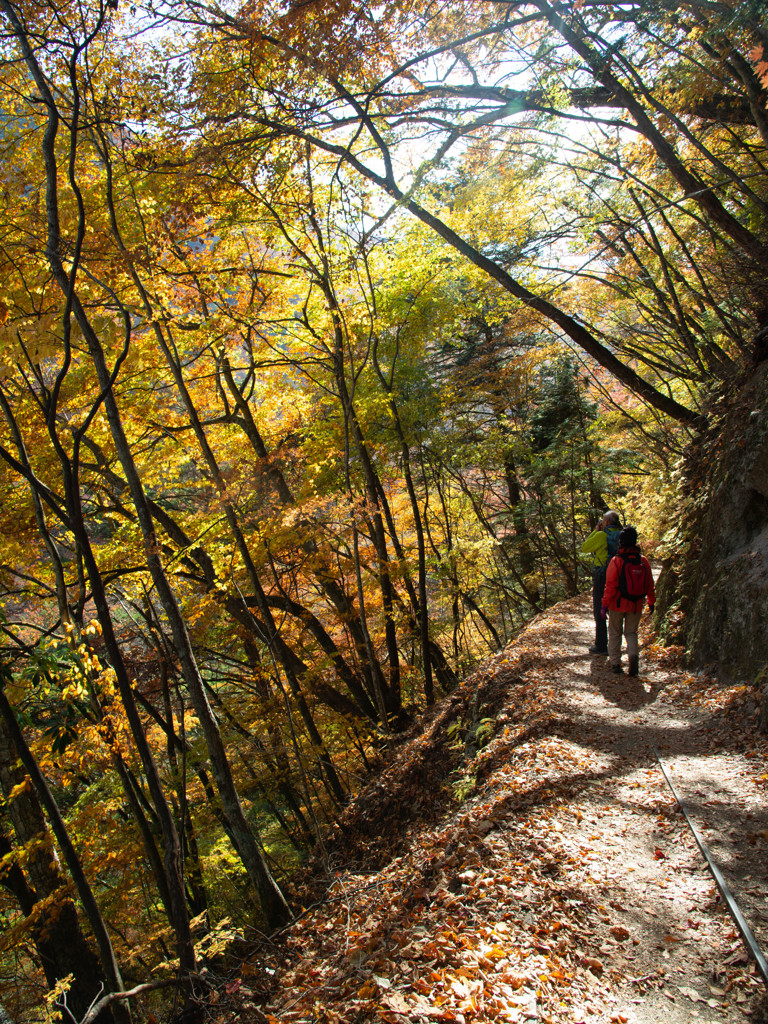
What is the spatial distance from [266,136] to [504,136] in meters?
4.34

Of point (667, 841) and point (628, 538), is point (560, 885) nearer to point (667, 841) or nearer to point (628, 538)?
point (667, 841)

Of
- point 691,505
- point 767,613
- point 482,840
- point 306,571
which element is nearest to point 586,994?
point 482,840

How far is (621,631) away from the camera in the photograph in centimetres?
687

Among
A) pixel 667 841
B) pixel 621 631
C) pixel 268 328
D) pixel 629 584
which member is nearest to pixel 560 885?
pixel 667 841

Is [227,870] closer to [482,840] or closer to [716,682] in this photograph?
[482,840]

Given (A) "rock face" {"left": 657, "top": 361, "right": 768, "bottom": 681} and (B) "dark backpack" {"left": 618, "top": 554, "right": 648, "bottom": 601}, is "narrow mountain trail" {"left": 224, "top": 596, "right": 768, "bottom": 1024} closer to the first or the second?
(A) "rock face" {"left": 657, "top": 361, "right": 768, "bottom": 681}

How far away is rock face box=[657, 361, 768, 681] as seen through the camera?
16.8 ft

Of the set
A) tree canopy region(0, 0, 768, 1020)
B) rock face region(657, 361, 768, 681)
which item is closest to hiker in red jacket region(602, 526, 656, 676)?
rock face region(657, 361, 768, 681)

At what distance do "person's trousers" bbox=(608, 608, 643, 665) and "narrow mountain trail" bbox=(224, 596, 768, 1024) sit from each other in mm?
372

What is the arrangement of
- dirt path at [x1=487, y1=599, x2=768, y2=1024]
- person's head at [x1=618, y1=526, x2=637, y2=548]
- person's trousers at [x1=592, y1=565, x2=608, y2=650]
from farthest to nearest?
person's trousers at [x1=592, y1=565, x2=608, y2=650]
person's head at [x1=618, y1=526, x2=637, y2=548]
dirt path at [x1=487, y1=599, x2=768, y2=1024]

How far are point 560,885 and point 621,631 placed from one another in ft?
13.2

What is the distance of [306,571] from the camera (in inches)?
386

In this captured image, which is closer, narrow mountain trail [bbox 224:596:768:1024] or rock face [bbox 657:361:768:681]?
narrow mountain trail [bbox 224:596:768:1024]

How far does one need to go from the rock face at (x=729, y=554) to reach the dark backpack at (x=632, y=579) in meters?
0.62
